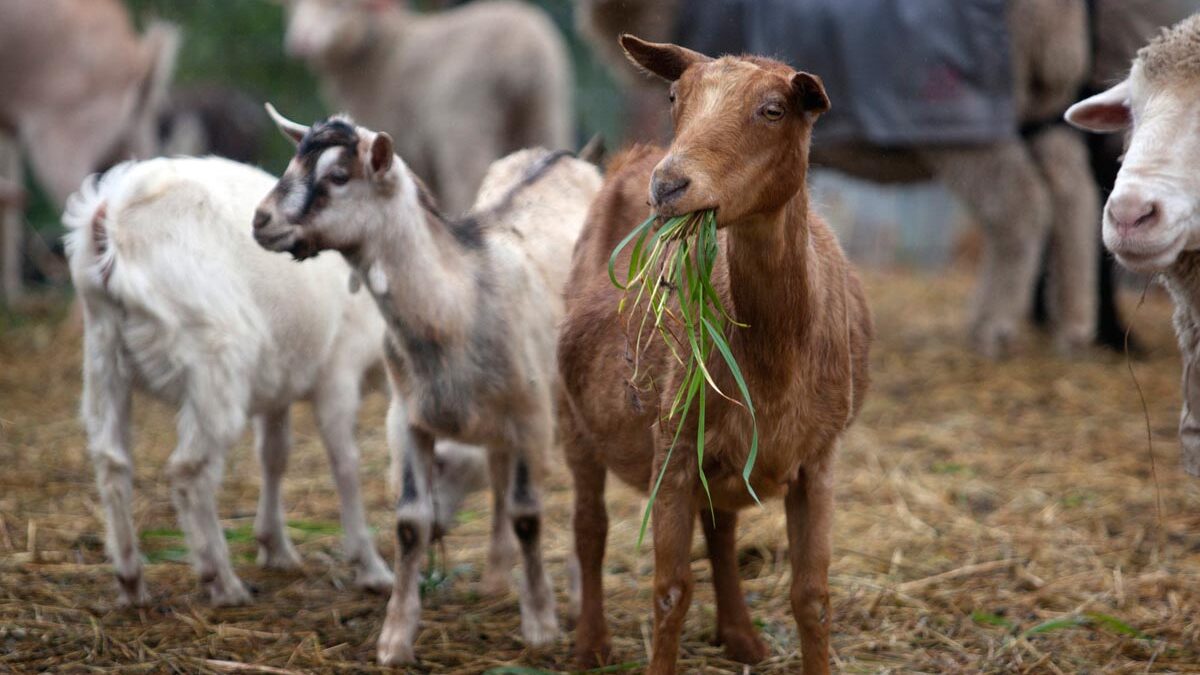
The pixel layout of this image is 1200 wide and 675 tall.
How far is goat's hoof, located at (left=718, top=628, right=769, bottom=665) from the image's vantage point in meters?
3.91

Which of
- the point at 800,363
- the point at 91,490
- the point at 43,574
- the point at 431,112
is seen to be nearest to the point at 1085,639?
the point at 800,363

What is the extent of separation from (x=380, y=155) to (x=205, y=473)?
1.23 meters

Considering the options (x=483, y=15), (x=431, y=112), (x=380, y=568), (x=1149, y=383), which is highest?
(x=483, y=15)

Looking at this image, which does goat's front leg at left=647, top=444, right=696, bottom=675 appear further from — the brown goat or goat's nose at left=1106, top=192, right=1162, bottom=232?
goat's nose at left=1106, top=192, right=1162, bottom=232

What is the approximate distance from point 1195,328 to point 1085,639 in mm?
1116

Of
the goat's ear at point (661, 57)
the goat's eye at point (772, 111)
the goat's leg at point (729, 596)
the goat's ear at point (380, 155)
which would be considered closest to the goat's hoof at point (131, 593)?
the goat's ear at point (380, 155)

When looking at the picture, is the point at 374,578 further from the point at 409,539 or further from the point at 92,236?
the point at 92,236

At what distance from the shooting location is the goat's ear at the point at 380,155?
384 cm

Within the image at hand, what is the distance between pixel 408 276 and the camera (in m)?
4.01

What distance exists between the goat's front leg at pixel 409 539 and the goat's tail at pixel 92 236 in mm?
1061

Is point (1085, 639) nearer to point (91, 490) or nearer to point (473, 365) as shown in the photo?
point (473, 365)

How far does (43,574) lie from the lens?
4.58 metres

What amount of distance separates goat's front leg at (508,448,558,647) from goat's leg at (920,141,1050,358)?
481 centimetres

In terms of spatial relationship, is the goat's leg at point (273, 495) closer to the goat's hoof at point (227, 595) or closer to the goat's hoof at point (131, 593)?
the goat's hoof at point (227, 595)
